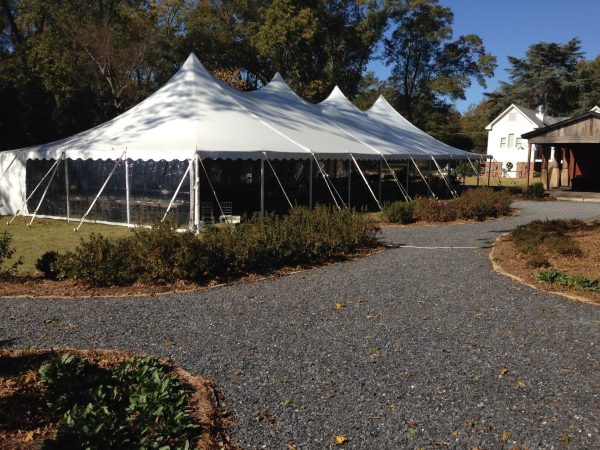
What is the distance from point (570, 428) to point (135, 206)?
11.3 metres

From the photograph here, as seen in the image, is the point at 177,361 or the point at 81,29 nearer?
the point at 177,361

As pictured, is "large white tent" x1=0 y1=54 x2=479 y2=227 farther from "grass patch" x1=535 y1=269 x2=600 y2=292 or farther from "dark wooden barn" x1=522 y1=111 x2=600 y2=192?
"grass patch" x1=535 y1=269 x2=600 y2=292

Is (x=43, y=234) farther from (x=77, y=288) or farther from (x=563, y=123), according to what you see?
(x=563, y=123)

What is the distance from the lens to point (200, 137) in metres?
12.8

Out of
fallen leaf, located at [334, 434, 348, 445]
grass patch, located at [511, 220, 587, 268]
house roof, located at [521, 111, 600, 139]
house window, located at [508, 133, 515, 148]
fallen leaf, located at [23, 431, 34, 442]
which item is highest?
house window, located at [508, 133, 515, 148]

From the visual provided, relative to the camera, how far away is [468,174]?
131 feet

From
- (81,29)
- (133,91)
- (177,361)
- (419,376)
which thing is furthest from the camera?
(133,91)

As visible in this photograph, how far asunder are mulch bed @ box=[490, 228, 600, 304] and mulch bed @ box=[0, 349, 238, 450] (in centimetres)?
475

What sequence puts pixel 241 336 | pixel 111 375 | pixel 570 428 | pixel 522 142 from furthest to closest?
pixel 522 142 < pixel 241 336 < pixel 111 375 < pixel 570 428

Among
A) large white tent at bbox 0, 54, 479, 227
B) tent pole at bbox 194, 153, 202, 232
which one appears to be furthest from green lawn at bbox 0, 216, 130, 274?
tent pole at bbox 194, 153, 202, 232

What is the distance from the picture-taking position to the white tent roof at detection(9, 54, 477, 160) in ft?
41.8

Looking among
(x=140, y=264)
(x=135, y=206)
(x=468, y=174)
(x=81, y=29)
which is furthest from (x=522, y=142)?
(x=140, y=264)

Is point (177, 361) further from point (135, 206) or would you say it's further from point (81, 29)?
point (81, 29)

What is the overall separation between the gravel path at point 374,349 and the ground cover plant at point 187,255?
54 centimetres
